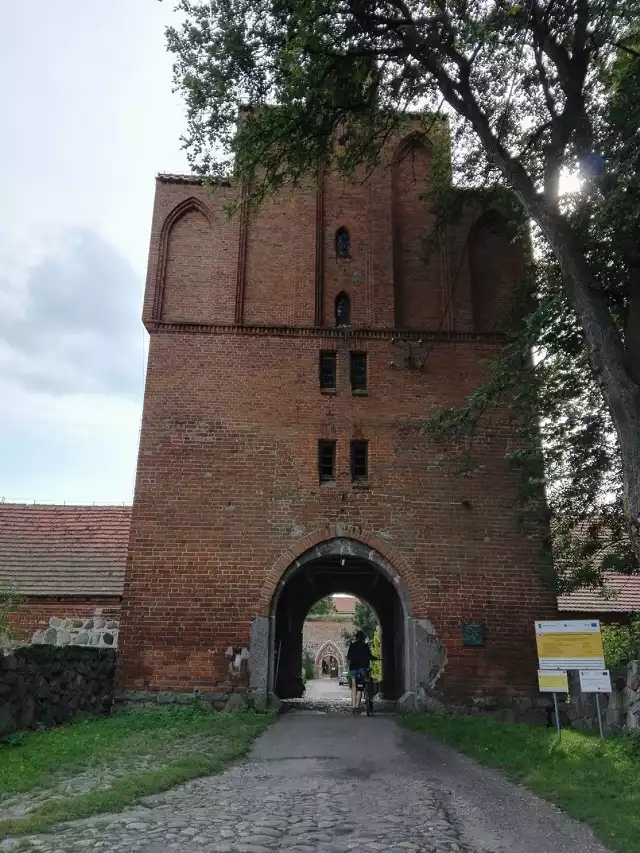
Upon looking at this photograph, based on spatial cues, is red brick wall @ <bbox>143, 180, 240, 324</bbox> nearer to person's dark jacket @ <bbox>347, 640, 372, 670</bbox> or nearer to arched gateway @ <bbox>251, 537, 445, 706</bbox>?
arched gateway @ <bbox>251, 537, 445, 706</bbox>

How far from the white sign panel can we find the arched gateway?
3.54 metres

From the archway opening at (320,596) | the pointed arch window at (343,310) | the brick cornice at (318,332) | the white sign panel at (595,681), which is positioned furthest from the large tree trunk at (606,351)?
the archway opening at (320,596)

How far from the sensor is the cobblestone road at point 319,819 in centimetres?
432

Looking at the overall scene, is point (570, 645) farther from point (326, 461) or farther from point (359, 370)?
point (359, 370)

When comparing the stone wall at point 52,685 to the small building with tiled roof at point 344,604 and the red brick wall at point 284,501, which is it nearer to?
the red brick wall at point 284,501

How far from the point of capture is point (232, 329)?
43.7 ft

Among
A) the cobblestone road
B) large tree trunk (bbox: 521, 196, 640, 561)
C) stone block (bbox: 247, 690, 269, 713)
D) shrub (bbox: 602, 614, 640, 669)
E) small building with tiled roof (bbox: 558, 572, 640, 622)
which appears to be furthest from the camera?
small building with tiled roof (bbox: 558, 572, 640, 622)

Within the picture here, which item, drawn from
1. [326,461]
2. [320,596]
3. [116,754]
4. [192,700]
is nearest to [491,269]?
[326,461]

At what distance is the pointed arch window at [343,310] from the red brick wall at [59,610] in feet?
23.0

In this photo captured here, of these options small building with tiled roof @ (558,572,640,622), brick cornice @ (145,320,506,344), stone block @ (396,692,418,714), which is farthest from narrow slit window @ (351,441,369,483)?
small building with tiled roof @ (558,572,640,622)

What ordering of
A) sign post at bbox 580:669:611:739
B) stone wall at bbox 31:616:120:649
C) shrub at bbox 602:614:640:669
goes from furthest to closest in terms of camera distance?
stone wall at bbox 31:616:120:649, shrub at bbox 602:614:640:669, sign post at bbox 580:669:611:739

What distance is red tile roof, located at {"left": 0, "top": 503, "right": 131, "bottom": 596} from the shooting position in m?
13.7

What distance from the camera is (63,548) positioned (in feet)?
49.2

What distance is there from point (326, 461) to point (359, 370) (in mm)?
1992
